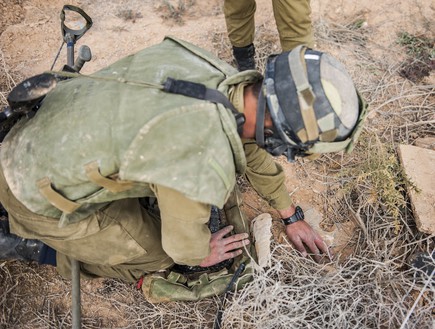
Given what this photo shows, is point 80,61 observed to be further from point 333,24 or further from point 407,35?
point 407,35

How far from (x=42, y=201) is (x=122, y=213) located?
1.41ft

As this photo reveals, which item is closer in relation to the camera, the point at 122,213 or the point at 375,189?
the point at 122,213

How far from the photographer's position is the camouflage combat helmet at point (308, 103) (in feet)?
5.44

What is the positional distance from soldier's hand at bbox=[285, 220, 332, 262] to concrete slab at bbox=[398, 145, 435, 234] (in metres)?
0.56

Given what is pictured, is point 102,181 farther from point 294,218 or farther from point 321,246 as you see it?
point 321,246

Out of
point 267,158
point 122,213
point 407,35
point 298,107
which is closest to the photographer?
point 298,107

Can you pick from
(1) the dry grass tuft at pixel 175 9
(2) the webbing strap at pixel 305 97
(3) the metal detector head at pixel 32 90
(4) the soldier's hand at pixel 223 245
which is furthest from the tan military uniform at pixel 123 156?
(1) the dry grass tuft at pixel 175 9

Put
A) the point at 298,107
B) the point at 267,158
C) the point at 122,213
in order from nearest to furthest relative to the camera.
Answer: the point at 298,107 < the point at 122,213 < the point at 267,158

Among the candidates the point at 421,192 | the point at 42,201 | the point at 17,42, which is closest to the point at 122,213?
the point at 42,201

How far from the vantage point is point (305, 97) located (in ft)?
5.41

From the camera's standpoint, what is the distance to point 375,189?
2.59 meters

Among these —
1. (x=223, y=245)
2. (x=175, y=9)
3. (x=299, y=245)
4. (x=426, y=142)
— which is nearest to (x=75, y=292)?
(x=223, y=245)

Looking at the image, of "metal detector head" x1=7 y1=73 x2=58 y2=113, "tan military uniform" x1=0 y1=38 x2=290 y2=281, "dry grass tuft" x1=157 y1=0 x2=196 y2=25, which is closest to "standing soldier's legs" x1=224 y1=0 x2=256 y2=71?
"dry grass tuft" x1=157 y1=0 x2=196 y2=25

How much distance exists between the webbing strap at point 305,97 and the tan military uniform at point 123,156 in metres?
0.22
